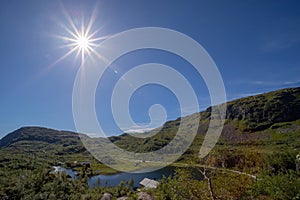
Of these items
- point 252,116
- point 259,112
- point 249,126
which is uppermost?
point 259,112

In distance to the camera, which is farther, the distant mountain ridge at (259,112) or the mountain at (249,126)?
the distant mountain ridge at (259,112)

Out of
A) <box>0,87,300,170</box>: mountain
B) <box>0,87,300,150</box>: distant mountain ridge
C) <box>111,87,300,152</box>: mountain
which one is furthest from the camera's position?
<box>0,87,300,150</box>: distant mountain ridge

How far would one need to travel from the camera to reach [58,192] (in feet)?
90.0

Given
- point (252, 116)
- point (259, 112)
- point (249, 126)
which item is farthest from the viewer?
point (252, 116)

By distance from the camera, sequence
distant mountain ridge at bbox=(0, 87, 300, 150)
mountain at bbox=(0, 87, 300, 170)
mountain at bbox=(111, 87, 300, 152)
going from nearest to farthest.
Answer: mountain at bbox=(0, 87, 300, 170)
mountain at bbox=(111, 87, 300, 152)
distant mountain ridge at bbox=(0, 87, 300, 150)

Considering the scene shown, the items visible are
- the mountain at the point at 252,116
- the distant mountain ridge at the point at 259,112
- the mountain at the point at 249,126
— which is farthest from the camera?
the distant mountain ridge at the point at 259,112

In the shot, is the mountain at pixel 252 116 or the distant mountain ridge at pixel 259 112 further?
the distant mountain ridge at pixel 259 112

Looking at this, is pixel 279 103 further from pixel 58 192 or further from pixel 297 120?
pixel 58 192

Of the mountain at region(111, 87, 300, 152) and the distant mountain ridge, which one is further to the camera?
the distant mountain ridge

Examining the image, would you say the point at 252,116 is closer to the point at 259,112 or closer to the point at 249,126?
the point at 259,112

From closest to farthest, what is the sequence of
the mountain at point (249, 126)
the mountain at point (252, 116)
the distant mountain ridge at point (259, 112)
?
the mountain at point (249, 126)
the mountain at point (252, 116)
the distant mountain ridge at point (259, 112)

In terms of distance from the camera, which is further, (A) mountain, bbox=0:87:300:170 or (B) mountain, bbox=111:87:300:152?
(B) mountain, bbox=111:87:300:152

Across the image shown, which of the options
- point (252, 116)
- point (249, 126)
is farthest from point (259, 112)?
point (249, 126)

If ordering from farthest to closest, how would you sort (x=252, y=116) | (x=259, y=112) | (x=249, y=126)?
(x=252, y=116)
(x=259, y=112)
(x=249, y=126)
